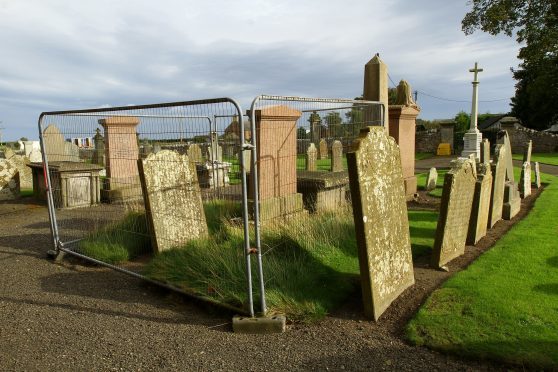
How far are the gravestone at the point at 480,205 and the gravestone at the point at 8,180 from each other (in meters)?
12.2

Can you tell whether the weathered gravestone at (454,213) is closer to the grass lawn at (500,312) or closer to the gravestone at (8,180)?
the grass lawn at (500,312)

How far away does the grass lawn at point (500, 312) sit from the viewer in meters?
3.34

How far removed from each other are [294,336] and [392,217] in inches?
62.4

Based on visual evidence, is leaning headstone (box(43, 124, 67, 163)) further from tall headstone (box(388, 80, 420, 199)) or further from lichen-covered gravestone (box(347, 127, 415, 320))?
tall headstone (box(388, 80, 420, 199))

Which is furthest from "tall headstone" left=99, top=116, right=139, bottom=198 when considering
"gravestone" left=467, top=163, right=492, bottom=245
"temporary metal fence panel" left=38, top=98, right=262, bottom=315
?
"gravestone" left=467, top=163, right=492, bottom=245

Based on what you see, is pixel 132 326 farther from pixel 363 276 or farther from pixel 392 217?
pixel 392 217

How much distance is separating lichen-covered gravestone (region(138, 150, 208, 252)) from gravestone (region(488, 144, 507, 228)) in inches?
193

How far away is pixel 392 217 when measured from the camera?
4371 mm

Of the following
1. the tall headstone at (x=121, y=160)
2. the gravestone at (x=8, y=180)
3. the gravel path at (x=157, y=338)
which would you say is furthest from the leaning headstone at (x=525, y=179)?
the gravestone at (x=8, y=180)

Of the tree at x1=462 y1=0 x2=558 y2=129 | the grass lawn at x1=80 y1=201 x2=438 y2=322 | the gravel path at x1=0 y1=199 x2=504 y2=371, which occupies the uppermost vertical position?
the tree at x1=462 y1=0 x2=558 y2=129

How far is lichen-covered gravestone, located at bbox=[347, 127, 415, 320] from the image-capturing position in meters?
3.87

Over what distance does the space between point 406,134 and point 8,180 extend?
11.3 meters

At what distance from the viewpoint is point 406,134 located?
1072cm

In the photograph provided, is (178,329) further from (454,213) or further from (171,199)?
(454,213)
